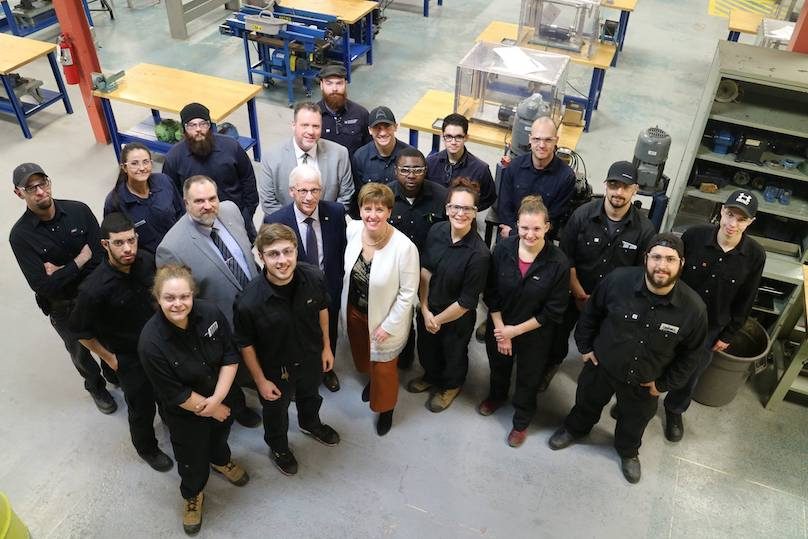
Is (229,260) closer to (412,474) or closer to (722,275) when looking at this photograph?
(412,474)

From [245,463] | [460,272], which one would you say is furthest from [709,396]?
[245,463]

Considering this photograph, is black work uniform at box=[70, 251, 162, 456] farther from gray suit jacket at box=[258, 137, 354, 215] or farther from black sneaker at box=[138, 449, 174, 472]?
gray suit jacket at box=[258, 137, 354, 215]

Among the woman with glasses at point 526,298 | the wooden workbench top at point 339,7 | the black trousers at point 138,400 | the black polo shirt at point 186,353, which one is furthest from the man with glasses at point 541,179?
the wooden workbench top at point 339,7

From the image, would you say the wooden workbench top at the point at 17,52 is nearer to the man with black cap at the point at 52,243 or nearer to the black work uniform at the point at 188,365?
the man with black cap at the point at 52,243

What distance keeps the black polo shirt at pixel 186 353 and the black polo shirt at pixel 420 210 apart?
1290 mm

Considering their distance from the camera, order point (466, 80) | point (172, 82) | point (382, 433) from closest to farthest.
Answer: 1. point (382, 433)
2. point (466, 80)
3. point (172, 82)

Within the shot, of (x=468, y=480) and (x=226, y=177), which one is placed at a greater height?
(x=226, y=177)

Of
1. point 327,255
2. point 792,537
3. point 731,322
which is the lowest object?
point 792,537

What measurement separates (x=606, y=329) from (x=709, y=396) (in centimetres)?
144

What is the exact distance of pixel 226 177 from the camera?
14.1ft

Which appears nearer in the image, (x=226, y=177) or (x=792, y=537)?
(x=792, y=537)

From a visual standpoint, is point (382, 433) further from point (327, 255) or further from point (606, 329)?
point (606, 329)

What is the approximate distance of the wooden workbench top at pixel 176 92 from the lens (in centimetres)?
599

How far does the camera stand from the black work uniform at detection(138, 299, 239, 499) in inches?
110
